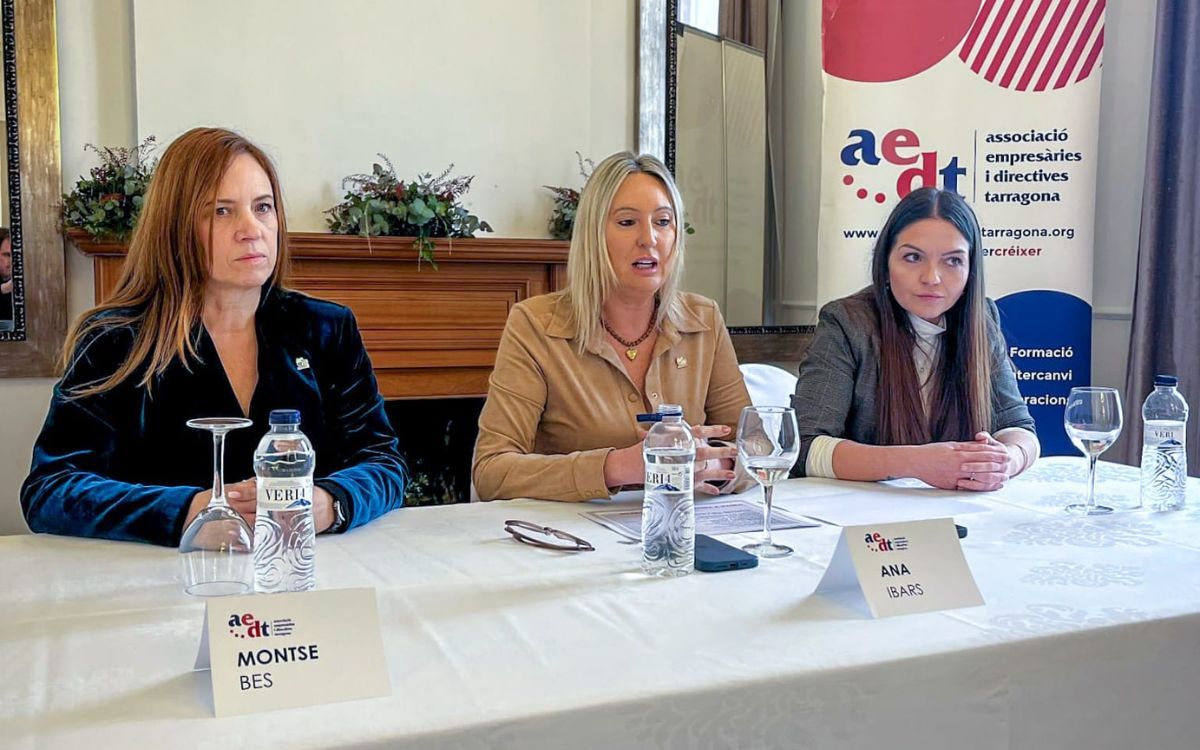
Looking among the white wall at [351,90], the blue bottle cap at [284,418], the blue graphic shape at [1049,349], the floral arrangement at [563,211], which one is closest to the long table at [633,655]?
the blue bottle cap at [284,418]

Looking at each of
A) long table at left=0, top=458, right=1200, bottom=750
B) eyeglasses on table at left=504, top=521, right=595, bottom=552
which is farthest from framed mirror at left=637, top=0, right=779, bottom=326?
long table at left=0, top=458, right=1200, bottom=750

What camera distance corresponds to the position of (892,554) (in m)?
1.11

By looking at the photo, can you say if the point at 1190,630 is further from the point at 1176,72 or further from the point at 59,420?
the point at 1176,72

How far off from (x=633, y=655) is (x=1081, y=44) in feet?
10.5

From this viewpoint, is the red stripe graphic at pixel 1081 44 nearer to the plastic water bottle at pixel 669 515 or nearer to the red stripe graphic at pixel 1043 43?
the red stripe graphic at pixel 1043 43

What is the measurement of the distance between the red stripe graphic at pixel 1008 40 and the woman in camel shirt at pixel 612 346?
Result: 1917mm

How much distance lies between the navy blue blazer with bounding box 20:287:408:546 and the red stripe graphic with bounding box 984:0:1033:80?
2.63 metres

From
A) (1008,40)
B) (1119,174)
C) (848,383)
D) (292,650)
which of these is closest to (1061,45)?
(1008,40)

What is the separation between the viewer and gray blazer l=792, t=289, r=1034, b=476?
198 cm

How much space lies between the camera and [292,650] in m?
0.84

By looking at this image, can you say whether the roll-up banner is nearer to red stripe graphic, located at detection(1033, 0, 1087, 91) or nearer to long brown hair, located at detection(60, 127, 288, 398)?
red stripe graphic, located at detection(1033, 0, 1087, 91)

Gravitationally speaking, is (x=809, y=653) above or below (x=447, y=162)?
below

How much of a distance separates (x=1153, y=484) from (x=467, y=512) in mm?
1058

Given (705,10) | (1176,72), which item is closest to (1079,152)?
(1176,72)
